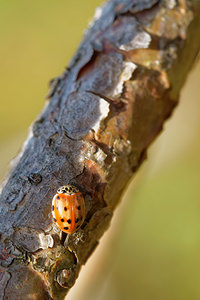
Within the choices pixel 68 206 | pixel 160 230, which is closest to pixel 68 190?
pixel 68 206

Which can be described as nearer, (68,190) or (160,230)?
(68,190)

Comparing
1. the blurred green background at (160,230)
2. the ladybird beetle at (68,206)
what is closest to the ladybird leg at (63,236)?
the ladybird beetle at (68,206)

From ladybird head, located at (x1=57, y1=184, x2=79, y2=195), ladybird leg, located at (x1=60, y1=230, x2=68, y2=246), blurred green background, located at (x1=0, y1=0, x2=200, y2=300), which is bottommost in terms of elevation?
blurred green background, located at (x1=0, y1=0, x2=200, y2=300)

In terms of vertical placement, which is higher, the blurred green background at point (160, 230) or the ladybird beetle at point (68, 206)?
the ladybird beetle at point (68, 206)

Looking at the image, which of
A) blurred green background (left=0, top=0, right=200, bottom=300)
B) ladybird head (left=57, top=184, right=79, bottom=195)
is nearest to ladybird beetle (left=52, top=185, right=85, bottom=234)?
ladybird head (left=57, top=184, right=79, bottom=195)

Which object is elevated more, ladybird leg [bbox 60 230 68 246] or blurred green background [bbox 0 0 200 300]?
ladybird leg [bbox 60 230 68 246]

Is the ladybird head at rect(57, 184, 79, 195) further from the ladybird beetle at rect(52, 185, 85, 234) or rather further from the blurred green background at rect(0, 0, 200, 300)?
the blurred green background at rect(0, 0, 200, 300)

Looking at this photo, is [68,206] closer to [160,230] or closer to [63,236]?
[63,236]

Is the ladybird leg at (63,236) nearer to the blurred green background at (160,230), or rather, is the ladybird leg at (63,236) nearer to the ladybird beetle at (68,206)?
the ladybird beetle at (68,206)

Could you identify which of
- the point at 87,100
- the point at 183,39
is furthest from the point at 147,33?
the point at 87,100
